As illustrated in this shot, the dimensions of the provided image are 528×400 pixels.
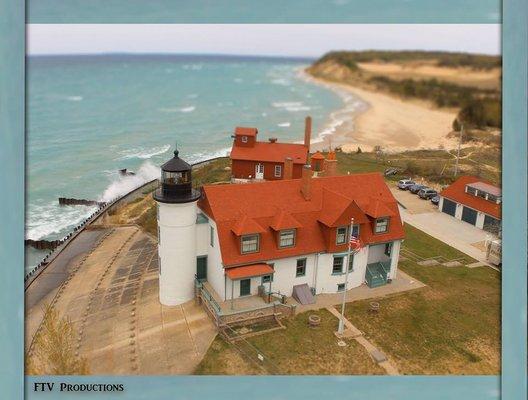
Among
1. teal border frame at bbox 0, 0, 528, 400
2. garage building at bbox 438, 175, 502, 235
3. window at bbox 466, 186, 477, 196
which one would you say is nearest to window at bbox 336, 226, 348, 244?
teal border frame at bbox 0, 0, 528, 400

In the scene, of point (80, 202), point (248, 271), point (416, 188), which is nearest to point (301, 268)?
point (248, 271)

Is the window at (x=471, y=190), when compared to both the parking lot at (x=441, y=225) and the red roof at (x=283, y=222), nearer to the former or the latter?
the parking lot at (x=441, y=225)

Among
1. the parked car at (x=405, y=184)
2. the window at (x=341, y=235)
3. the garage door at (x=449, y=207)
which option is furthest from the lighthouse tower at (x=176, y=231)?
the garage door at (x=449, y=207)

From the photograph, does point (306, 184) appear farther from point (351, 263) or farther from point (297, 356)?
point (297, 356)

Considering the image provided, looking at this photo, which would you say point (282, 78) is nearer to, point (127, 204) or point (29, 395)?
point (127, 204)

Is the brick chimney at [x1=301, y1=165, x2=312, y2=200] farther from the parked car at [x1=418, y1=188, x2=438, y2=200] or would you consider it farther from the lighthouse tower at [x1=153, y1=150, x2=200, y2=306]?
the parked car at [x1=418, y1=188, x2=438, y2=200]

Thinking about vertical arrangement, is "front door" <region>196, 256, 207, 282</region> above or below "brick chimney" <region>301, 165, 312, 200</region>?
below
